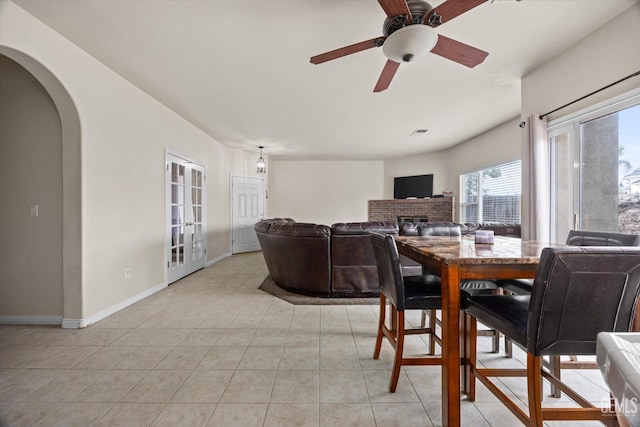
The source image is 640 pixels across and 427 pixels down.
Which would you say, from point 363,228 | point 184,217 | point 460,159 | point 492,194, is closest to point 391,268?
point 363,228

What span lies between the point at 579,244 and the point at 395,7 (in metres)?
1.92

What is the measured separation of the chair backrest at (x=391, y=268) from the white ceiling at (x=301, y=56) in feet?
5.33

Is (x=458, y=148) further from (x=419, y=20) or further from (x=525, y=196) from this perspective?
(x=419, y=20)

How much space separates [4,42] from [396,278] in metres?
3.22

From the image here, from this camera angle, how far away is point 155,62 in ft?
9.08

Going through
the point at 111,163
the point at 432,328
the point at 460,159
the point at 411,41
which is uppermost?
the point at 460,159

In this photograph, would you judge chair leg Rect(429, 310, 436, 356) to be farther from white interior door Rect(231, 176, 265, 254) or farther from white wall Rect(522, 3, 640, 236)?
white interior door Rect(231, 176, 265, 254)

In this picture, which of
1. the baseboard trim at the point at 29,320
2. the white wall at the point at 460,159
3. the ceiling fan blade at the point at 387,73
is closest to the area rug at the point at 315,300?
the baseboard trim at the point at 29,320

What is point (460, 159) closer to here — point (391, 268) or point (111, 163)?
point (391, 268)

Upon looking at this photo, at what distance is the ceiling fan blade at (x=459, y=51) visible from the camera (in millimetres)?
1813

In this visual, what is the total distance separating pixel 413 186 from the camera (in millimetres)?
7426

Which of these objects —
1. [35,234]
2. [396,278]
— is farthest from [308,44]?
[35,234]

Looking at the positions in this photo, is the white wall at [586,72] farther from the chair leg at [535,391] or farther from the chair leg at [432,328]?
the chair leg at [535,391]

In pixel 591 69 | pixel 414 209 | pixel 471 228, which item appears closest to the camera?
pixel 591 69
